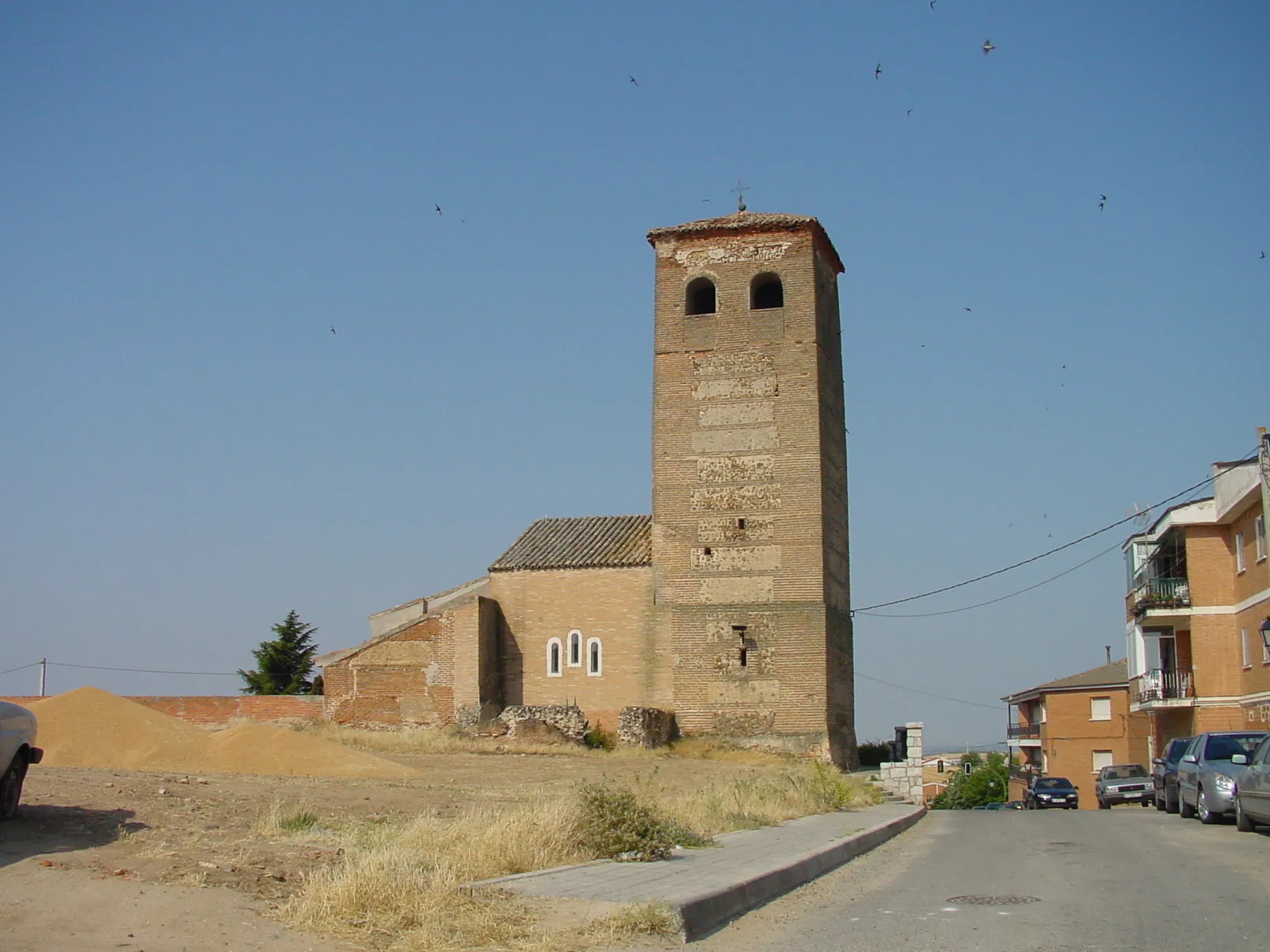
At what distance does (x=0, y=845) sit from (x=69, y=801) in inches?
115

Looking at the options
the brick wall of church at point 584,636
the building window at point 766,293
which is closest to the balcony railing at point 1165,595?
the building window at point 766,293

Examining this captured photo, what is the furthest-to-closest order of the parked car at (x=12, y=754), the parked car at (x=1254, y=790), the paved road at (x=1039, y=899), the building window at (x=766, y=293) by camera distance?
the building window at (x=766, y=293) < the parked car at (x=1254, y=790) < the parked car at (x=12, y=754) < the paved road at (x=1039, y=899)

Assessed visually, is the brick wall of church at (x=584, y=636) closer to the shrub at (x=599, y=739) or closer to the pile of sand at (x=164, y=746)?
the shrub at (x=599, y=739)

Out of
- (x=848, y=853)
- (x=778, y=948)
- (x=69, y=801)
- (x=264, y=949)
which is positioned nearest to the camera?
(x=264, y=949)

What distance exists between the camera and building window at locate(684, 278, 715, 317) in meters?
39.3

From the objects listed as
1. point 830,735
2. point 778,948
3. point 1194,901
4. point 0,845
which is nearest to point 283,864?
point 0,845

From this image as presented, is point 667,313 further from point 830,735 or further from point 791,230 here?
point 830,735

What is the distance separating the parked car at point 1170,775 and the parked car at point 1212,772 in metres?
1.21

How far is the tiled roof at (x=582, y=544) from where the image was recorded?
39.3 meters

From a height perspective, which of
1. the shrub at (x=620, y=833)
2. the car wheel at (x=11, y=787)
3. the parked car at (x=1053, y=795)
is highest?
the car wheel at (x=11, y=787)

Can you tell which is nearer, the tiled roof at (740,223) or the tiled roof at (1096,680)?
the tiled roof at (740,223)

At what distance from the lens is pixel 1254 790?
17188mm

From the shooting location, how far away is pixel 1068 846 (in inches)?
652

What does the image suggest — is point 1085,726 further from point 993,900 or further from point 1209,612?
point 993,900
